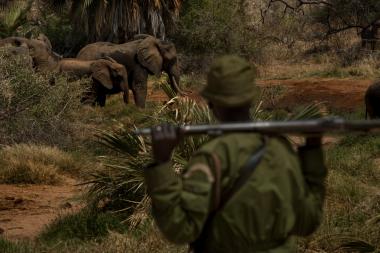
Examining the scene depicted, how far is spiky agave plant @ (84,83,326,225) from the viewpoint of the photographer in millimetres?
7898

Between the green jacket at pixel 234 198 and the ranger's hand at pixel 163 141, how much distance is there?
41 mm

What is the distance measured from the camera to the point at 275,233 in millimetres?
3312

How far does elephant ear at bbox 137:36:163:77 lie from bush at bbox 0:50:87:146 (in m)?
8.41

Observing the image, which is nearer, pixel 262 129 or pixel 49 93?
pixel 262 129

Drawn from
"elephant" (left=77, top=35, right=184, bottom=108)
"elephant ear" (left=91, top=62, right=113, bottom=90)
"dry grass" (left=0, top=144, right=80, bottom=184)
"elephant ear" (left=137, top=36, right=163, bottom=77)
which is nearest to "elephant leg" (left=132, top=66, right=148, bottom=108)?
"elephant" (left=77, top=35, right=184, bottom=108)

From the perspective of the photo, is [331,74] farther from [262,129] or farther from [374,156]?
[262,129]

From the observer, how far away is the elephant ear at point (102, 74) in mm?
21172

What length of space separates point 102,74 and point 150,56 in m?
2.35

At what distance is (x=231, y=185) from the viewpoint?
128 inches

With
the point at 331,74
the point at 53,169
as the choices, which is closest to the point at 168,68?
the point at 331,74

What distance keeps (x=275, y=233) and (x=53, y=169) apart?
8997 mm

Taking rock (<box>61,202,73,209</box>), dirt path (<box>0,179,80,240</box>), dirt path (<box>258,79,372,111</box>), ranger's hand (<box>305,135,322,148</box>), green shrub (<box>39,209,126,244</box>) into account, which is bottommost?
dirt path (<box>0,179,80,240</box>)

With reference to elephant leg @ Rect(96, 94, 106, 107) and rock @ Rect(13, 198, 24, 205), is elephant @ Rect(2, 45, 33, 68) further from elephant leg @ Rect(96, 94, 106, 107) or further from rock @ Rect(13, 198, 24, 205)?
elephant leg @ Rect(96, 94, 106, 107)

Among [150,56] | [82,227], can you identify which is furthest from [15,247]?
[150,56]
